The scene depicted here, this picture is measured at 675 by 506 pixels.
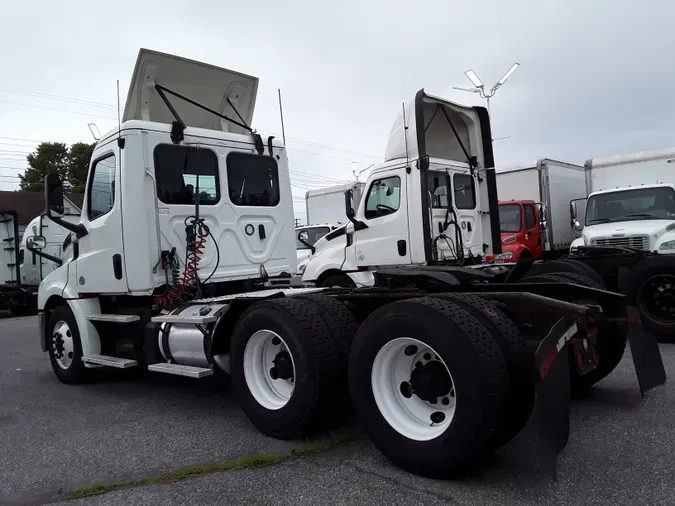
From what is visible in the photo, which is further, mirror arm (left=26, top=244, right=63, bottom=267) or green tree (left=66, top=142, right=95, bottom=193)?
green tree (left=66, top=142, right=95, bottom=193)

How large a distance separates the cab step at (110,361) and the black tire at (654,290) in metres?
6.03

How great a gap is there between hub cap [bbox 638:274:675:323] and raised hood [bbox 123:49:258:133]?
568cm

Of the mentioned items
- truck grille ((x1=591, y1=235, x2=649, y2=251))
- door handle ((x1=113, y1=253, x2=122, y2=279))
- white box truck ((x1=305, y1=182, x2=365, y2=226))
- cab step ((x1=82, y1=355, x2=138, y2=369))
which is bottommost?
cab step ((x1=82, y1=355, x2=138, y2=369))

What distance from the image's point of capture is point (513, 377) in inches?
131

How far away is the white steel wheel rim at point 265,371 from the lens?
462 cm

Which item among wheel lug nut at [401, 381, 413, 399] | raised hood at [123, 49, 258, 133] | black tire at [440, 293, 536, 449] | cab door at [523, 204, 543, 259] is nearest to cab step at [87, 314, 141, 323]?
raised hood at [123, 49, 258, 133]

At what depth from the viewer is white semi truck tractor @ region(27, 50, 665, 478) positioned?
341cm

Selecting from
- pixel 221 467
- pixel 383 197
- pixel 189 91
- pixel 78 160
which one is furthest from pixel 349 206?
pixel 78 160

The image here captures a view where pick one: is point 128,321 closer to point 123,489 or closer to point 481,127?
point 123,489

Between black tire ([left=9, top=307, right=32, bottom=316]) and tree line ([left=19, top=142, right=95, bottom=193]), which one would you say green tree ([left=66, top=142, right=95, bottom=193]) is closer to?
tree line ([left=19, top=142, right=95, bottom=193])

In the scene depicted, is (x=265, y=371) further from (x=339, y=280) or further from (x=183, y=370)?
(x=339, y=280)

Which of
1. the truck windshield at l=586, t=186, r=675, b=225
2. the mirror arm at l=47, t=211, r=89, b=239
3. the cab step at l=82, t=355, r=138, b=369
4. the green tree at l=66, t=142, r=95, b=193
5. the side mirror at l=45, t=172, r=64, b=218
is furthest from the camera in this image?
the green tree at l=66, t=142, r=95, b=193

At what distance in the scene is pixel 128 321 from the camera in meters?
6.10

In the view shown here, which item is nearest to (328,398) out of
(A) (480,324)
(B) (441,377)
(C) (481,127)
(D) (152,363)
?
(B) (441,377)
